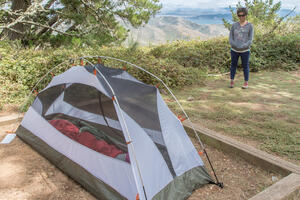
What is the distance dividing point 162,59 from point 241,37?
2.38m

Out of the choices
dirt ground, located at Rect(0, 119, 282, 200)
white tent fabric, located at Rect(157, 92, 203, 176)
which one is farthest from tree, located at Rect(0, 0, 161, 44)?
white tent fabric, located at Rect(157, 92, 203, 176)

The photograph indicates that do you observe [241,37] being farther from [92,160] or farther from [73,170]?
[73,170]

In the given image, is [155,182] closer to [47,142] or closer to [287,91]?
[47,142]

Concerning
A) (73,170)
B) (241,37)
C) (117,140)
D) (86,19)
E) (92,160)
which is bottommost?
(73,170)

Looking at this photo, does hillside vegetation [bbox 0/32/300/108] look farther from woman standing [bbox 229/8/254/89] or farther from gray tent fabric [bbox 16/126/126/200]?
gray tent fabric [bbox 16/126/126/200]

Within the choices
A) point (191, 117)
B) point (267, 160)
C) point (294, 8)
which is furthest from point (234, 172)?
point (294, 8)

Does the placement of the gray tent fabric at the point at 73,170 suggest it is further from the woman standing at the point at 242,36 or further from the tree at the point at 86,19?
the tree at the point at 86,19

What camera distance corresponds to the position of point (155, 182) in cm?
234

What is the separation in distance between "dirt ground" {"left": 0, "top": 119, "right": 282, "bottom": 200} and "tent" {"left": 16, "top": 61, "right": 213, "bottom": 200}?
10 centimetres

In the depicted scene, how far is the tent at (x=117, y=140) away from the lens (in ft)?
7.80

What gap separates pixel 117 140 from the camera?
2832 mm

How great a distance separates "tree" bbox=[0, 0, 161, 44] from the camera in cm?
891

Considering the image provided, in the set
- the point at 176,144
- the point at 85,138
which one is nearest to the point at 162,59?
the point at 85,138

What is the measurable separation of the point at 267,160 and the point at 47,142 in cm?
261
